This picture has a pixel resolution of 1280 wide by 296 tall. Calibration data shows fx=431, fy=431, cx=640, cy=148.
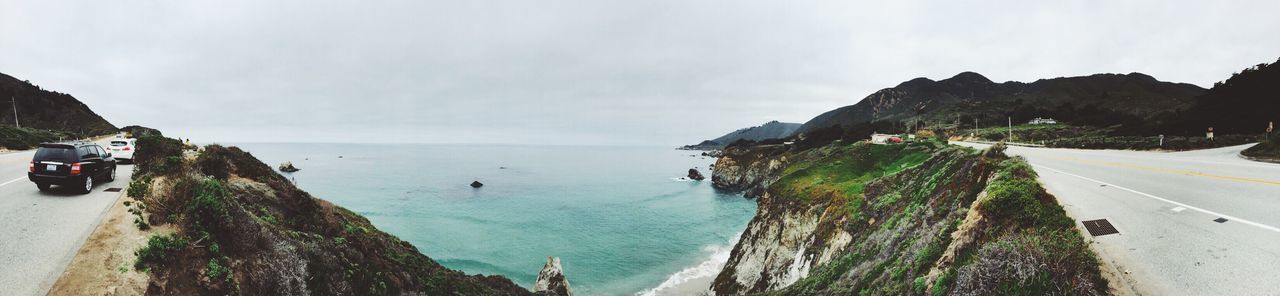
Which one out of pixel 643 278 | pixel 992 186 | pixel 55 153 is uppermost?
pixel 55 153

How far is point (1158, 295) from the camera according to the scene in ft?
18.1

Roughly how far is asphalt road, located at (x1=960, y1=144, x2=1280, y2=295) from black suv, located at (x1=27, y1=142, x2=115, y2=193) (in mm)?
25071

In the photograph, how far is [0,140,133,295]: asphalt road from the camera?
7.48m

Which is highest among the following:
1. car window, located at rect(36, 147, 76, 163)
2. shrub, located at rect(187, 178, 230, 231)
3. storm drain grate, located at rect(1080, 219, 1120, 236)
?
car window, located at rect(36, 147, 76, 163)

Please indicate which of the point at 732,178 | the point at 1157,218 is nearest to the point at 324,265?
the point at 1157,218

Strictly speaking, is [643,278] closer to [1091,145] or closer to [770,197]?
[770,197]

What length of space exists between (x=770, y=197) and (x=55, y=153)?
33115 mm

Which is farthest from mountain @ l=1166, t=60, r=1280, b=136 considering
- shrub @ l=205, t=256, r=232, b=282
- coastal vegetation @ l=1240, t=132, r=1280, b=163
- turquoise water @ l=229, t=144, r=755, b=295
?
shrub @ l=205, t=256, r=232, b=282

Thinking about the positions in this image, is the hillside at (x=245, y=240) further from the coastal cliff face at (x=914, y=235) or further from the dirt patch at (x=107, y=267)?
the coastal cliff face at (x=914, y=235)

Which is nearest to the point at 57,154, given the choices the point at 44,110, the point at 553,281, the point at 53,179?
the point at 53,179

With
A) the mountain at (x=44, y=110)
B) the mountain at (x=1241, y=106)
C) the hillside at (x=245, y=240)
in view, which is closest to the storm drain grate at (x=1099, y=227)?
the hillside at (x=245, y=240)

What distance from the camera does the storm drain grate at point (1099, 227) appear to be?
7.62 meters

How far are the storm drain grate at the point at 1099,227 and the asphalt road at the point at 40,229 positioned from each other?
707 inches

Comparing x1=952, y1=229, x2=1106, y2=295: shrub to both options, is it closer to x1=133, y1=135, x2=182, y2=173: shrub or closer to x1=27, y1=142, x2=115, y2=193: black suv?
x1=133, y1=135, x2=182, y2=173: shrub
